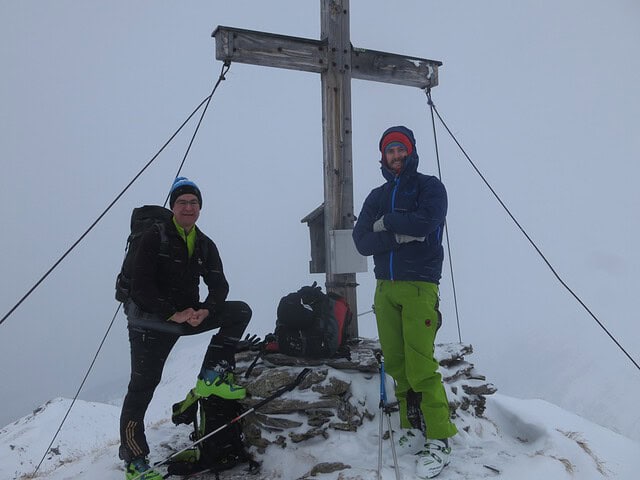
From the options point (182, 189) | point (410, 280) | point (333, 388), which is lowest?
point (333, 388)

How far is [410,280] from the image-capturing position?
13.6ft

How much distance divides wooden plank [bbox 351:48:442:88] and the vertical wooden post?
19 centimetres

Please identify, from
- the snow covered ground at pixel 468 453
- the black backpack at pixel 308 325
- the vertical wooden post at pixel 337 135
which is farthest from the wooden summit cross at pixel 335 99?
the snow covered ground at pixel 468 453

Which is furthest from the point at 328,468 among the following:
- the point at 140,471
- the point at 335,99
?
the point at 335,99

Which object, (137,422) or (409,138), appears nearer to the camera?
(137,422)

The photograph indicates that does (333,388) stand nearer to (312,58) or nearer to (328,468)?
(328,468)

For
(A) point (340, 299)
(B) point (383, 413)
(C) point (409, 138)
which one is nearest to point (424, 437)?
(B) point (383, 413)

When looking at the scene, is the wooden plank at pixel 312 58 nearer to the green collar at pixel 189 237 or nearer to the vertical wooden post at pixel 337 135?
the vertical wooden post at pixel 337 135

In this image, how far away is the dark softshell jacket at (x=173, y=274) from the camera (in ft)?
12.9

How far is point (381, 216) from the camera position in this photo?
4.56m

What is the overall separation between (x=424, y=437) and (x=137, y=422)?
2.57 meters

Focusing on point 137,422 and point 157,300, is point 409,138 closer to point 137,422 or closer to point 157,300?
point 157,300

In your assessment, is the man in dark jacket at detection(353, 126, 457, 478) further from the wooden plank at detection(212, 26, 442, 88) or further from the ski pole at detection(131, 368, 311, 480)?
the wooden plank at detection(212, 26, 442, 88)

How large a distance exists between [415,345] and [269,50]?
399cm
